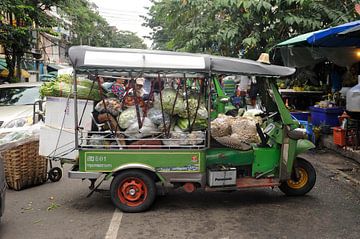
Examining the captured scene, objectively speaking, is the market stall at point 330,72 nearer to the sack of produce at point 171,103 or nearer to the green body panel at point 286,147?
the green body panel at point 286,147

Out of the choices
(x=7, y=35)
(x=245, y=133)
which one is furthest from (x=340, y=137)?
(x=7, y=35)

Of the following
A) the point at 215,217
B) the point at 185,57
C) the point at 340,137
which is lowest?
the point at 215,217

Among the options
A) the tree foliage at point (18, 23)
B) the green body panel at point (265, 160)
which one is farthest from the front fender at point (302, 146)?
the tree foliage at point (18, 23)

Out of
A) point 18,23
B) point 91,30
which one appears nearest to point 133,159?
point 18,23

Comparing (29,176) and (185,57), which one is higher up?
(185,57)

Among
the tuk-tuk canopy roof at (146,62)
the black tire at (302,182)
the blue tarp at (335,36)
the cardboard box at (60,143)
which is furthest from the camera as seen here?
the blue tarp at (335,36)

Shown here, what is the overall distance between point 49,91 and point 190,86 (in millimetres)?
1946

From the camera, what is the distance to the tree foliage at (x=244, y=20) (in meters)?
10.2

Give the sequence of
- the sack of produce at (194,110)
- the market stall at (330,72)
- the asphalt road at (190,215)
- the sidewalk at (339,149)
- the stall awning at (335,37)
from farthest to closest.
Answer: the market stall at (330,72)
the sidewalk at (339,149)
the stall awning at (335,37)
the sack of produce at (194,110)
the asphalt road at (190,215)

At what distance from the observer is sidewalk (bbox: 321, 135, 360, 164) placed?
8334mm

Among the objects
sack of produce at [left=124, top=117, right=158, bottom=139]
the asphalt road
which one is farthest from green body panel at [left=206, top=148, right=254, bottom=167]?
sack of produce at [left=124, top=117, right=158, bottom=139]

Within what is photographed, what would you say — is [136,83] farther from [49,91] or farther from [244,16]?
[244,16]

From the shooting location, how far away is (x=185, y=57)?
16.6ft

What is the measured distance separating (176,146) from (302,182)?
200 cm
